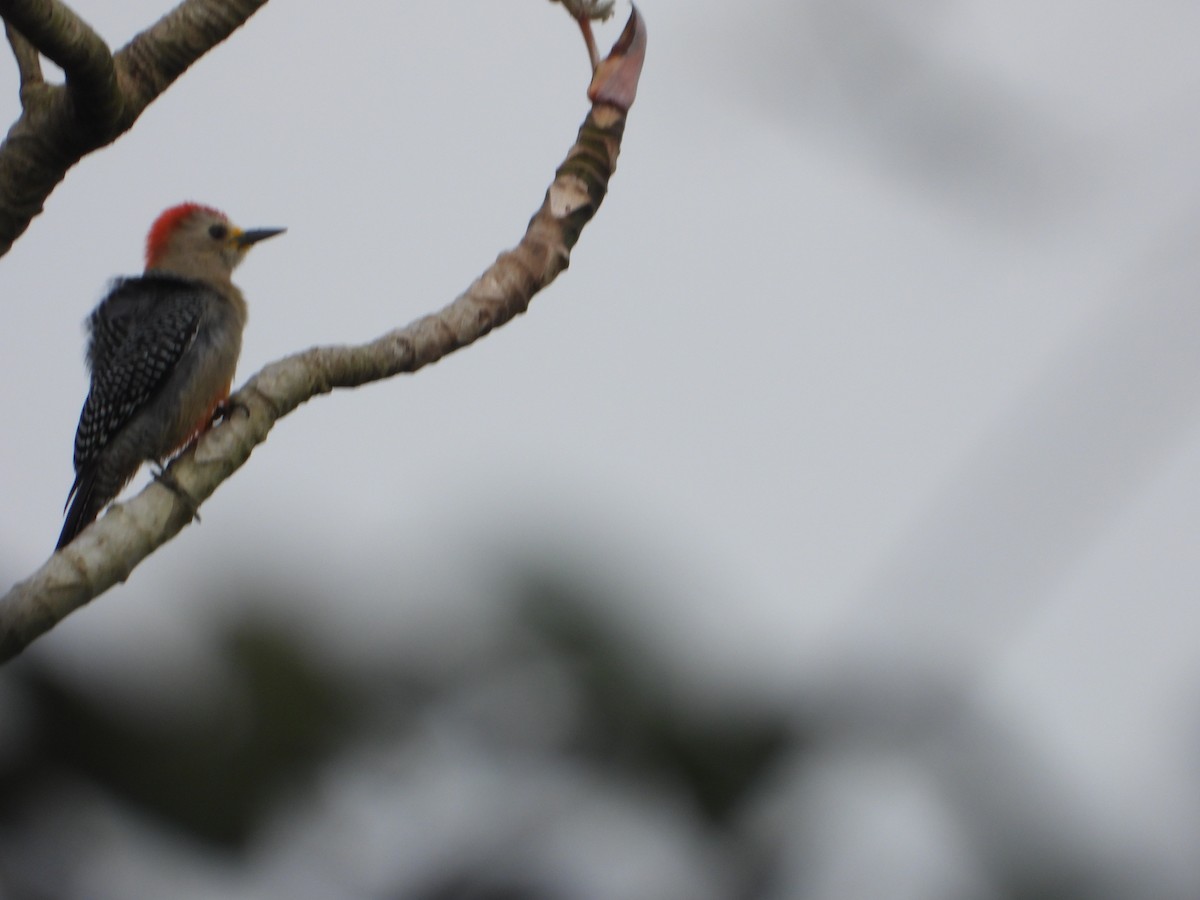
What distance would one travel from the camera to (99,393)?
6.90m

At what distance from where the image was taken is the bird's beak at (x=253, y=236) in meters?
8.05

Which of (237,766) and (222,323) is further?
(222,323)

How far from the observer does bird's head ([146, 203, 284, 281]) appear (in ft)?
26.0

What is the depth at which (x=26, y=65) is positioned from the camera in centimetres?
442

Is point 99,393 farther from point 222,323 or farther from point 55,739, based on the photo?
point 55,739

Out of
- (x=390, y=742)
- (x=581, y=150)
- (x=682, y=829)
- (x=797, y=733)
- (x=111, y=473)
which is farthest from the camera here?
(x=111, y=473)

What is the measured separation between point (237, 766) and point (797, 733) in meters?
1.17

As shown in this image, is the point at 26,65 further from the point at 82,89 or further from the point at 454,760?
the point at 454,760

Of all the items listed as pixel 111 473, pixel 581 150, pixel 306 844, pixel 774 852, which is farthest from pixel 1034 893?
pixel 111 473

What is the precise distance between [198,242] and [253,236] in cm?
29

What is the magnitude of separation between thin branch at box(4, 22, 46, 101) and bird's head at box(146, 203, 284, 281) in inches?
130

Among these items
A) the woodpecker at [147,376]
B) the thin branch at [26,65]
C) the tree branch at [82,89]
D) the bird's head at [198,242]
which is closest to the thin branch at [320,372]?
the tree branch at [82,89]

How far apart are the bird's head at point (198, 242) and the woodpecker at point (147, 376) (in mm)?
518

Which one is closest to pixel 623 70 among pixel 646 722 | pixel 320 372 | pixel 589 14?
pixel 589 14
